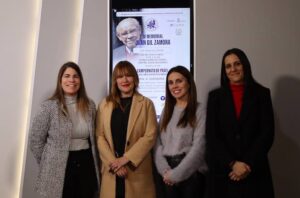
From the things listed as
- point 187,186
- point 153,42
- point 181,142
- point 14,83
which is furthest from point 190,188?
point 14,83

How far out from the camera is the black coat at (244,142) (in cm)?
208

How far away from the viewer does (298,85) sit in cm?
295

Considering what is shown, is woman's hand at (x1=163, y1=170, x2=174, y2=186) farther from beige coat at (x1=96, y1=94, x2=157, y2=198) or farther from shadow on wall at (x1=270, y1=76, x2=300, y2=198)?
shadow on wall at (x1=270, y1=76, x2=300, y2=198)

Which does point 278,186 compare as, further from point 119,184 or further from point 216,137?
point 119,184

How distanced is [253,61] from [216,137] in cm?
115

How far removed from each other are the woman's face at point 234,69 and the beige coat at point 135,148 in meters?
0.65

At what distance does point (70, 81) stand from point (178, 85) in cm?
80

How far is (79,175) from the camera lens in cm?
230

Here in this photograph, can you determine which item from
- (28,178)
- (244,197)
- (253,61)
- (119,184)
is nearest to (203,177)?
(244,197)

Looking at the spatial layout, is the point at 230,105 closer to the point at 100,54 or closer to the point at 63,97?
the point at 63,97

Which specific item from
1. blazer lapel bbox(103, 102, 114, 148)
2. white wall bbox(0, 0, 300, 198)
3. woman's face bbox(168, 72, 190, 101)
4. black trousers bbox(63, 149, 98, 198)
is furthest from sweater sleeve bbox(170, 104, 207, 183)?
white wall bbox(0, 0, 300, 198)

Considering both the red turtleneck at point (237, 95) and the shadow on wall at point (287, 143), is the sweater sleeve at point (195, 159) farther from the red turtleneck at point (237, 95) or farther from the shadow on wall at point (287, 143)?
the shadow on wall at point (287, 143)

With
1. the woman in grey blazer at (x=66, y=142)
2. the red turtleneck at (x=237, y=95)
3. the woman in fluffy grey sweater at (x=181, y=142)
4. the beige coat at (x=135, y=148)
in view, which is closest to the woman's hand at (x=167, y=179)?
the woman in fluffy grey sweater at (x=181, y=142)

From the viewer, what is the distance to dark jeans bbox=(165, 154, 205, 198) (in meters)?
2.21
